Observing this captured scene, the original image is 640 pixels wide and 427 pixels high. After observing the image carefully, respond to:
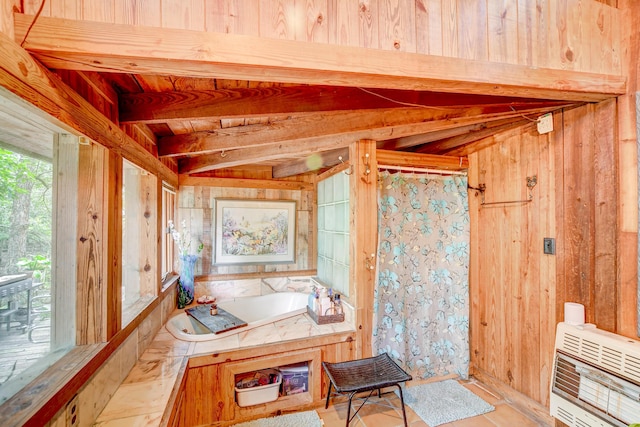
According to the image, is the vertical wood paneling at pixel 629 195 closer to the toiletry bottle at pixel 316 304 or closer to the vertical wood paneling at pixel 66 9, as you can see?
the toiletry bottle at pixel 316 304

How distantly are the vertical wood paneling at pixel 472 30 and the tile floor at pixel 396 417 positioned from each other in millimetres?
2338

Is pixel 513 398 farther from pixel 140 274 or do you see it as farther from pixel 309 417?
pixel 140 274

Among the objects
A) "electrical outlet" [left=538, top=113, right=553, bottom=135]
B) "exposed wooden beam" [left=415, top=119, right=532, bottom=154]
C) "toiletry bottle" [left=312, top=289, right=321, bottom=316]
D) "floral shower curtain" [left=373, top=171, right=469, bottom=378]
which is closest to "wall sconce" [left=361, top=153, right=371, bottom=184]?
"floral shower curtain" [left=373, top=171, right=469, bottom=378]

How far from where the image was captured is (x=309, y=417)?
2.04 metres

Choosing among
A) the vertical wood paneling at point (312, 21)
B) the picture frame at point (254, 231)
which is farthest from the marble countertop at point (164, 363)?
the vertical wood paneling at point (312, 21)

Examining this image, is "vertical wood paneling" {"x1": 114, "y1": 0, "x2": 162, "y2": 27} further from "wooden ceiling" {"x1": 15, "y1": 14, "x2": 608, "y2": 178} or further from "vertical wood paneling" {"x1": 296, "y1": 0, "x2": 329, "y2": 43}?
"vertical wood paneling" {"x1": 296, "y1": 0, "x2": 329, "y2": 43}

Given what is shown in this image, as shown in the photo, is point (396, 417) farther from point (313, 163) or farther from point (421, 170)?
point (313, 163)

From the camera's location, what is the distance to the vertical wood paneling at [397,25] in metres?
1.14

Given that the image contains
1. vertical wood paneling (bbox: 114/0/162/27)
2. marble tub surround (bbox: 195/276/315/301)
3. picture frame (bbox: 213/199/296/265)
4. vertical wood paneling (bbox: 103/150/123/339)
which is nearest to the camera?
vertical wood paneling (bbox: 114/0/162/27)

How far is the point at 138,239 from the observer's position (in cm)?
209

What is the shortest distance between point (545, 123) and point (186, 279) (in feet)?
10.9

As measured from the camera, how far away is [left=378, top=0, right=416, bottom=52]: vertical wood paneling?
44.7 inches

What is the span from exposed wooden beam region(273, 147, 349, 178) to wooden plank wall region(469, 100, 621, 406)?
1255mm

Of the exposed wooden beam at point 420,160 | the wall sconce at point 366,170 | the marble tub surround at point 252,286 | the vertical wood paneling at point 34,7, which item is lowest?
the marble tub surround at point 252,286
